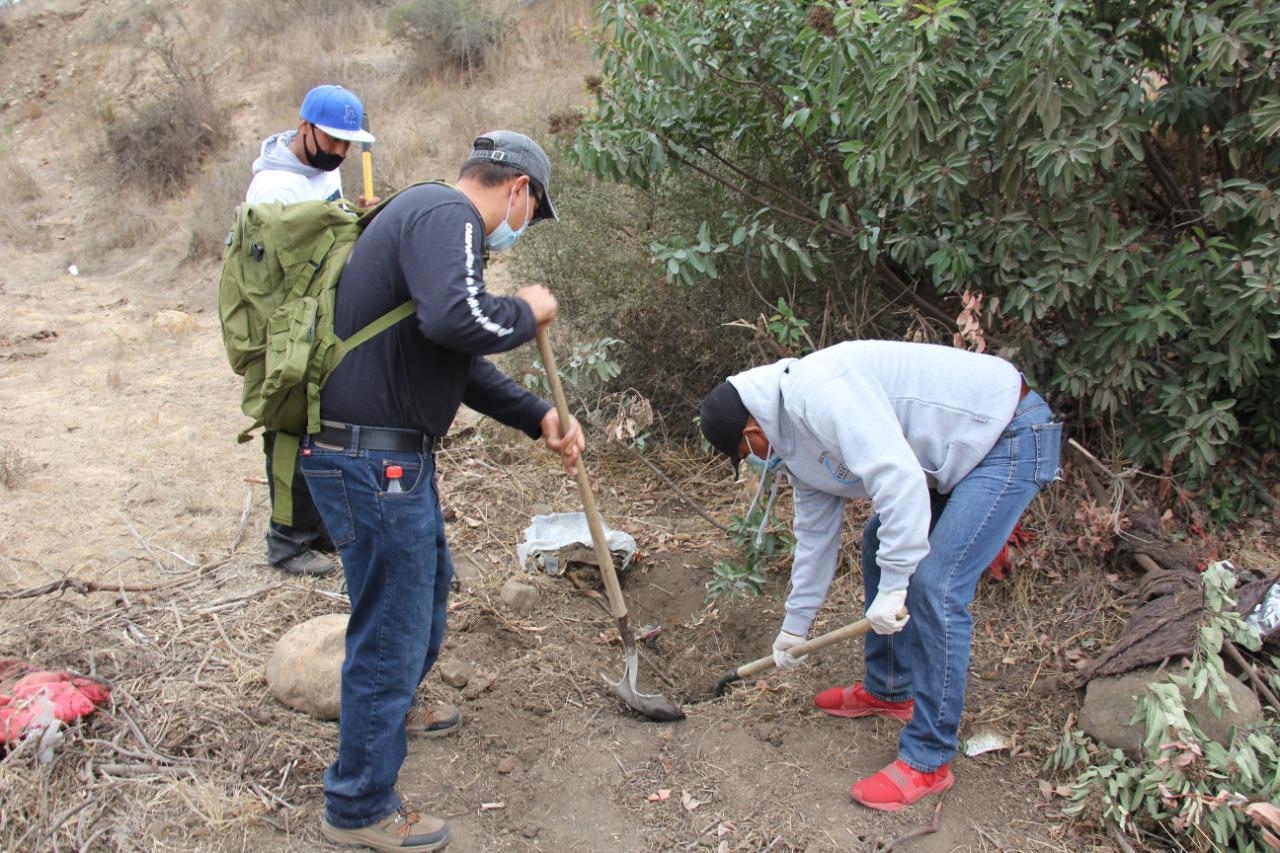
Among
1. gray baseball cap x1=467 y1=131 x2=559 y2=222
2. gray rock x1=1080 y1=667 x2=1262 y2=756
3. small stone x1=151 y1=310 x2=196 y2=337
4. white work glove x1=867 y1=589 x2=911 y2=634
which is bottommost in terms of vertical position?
small stone x1=151 y1=310 x2=196 y2=337

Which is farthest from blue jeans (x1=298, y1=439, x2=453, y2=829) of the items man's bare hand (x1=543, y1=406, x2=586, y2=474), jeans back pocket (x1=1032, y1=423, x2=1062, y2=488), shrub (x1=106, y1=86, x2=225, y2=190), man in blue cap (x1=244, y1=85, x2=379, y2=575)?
shrub (x1=106, y1=86, x2=225, y2=190)

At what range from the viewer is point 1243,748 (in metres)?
2.71

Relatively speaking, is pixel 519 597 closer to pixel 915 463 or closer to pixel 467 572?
pixel 467 572

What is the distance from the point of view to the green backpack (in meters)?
2.37

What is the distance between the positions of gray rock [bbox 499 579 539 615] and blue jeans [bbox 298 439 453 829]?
52.6 inches

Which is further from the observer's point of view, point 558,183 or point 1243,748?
point 558,183

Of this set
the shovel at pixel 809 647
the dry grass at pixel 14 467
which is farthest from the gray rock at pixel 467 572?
the dry grass at pixel 14 467

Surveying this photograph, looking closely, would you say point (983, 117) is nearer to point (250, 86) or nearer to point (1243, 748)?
point (1243, 748)

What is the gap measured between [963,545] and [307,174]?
121 inches

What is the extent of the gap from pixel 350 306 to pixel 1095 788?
257cm

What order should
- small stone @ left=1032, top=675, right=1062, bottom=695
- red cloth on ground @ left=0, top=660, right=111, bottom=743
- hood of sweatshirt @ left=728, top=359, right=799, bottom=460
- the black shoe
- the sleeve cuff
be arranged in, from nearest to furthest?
hood of sweatshirt @ left=728, top=359, right=799, bottom=460, red cloth on ground @ left=0, top=660, right=111, bottom=743, the sleeve cuff, small stone @ left=1032, top=675, right=1062, bottom=695, the black shoe

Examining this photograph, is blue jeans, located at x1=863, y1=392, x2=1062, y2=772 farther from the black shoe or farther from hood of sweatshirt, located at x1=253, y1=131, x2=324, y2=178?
hood of sweatshirt, located at x1=253, y1=131, x2=324, y2=178

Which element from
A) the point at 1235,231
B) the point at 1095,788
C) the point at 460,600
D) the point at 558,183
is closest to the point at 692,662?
the point at 460,600

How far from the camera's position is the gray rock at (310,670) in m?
3.25
